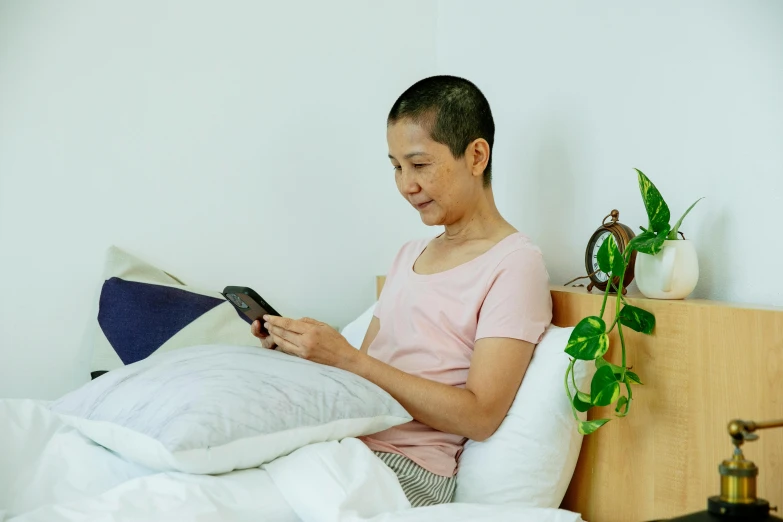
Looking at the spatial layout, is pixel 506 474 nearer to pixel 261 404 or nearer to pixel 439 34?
pixel 261 404

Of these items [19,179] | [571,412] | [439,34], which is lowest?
[571,412]

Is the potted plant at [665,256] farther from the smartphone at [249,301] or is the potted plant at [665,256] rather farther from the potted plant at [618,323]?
the smartphone at [249,301]

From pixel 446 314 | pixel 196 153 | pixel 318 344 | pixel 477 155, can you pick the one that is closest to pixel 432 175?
pixel 477 155

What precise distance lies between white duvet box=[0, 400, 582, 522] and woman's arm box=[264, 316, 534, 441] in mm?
175

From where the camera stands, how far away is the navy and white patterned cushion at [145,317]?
70.5 inches

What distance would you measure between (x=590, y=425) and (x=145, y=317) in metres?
1.07

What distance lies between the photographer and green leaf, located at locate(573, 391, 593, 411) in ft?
4.17

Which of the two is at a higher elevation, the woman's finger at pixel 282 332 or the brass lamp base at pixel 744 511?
the woman's finger at pixel 282 332

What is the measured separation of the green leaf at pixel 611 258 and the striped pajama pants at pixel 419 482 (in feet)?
1.59

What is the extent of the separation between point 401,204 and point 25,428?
4.07 feet

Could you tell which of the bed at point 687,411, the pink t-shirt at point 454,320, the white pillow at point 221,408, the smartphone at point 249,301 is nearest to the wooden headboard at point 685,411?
the bed at point 687,411

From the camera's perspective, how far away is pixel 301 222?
213 centimetres

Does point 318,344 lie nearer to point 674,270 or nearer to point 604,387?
point 604,387

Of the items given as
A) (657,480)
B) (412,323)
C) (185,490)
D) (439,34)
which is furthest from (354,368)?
(439,34)
